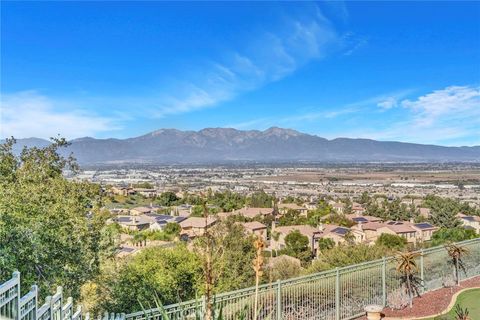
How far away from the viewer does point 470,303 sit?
34.9 ft

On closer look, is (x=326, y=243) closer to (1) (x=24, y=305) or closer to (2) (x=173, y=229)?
(2) (x=173, y=229)

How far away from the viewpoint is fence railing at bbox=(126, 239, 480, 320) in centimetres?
799

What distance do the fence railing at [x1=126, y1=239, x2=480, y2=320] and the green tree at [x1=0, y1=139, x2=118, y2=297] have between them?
293 centimetres

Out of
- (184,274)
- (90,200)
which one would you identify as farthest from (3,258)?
(184,274)

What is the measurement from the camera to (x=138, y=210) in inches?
2391

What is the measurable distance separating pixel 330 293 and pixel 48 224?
6.27m

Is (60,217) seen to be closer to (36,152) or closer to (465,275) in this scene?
(36,152)

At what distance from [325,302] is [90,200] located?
8.63 metres

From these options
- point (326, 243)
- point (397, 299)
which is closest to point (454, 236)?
point (326, 243)

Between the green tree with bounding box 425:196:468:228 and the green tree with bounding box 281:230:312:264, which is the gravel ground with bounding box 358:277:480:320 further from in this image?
the green tree with bounding box 425:196:468:228

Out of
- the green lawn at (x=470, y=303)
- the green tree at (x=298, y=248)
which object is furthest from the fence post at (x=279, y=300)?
the green tree at (x=298, y=248)

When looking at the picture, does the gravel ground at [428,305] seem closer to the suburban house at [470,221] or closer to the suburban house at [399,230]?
the suburban house at [399,230]

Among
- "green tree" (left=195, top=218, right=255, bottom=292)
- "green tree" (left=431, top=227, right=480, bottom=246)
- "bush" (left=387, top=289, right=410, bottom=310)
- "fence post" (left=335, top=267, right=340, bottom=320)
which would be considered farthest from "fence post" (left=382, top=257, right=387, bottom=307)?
"green tree" (left=431, top=227, right=480, bottom=246)

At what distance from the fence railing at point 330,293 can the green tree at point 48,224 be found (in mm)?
2925
